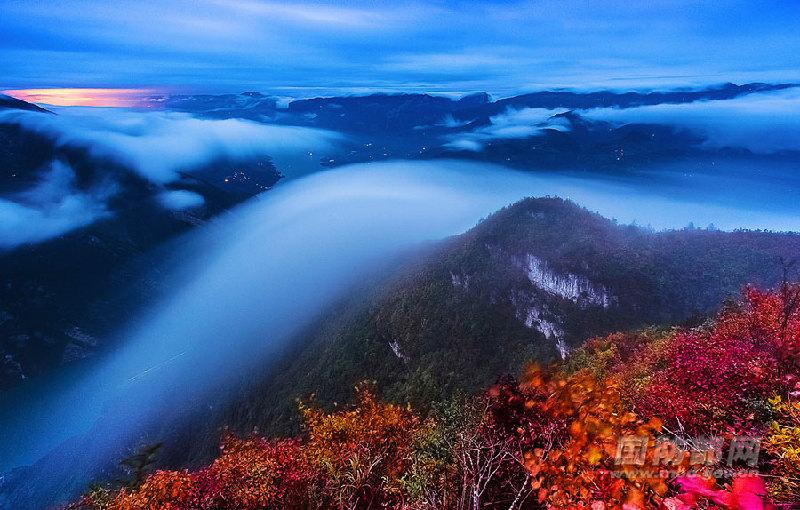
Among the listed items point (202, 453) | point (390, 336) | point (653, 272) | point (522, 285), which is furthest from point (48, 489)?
point (653, 272)

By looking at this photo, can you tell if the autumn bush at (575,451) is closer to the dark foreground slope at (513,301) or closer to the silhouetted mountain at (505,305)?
the silhouetted mountain at (505,305)

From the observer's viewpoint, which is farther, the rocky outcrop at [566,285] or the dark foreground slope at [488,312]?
the rocky outcrop at [566,285]

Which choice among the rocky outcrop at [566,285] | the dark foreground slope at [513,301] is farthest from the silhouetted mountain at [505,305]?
the dark foreground slope at [513,301]

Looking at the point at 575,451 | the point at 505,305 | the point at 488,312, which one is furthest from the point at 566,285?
the point at 575,451

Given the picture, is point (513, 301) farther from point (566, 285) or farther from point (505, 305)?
point (566, 285)

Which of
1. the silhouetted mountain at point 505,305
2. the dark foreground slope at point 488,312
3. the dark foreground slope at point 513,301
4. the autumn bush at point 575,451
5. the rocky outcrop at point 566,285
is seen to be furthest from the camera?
the rocky outcrop at point 566,285

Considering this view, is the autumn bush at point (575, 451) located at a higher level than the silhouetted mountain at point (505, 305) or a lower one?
higher
